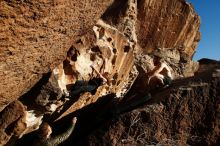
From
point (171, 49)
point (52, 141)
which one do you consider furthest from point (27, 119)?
point (171, 49)

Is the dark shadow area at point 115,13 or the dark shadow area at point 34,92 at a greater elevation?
the dark shadow area at point 115,13

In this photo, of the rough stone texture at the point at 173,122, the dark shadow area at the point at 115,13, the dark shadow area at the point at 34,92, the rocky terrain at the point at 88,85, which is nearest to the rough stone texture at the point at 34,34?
the rocky terrain at the point at 88,85

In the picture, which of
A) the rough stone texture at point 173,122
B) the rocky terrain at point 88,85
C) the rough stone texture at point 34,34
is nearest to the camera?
the rough stone texture at point 34,34

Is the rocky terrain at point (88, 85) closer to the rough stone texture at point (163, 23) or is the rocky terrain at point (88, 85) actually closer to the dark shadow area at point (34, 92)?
the dark shadow area at point (34, 92)

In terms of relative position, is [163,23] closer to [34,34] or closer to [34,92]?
[34,92]

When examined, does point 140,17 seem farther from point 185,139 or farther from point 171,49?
point 185,139

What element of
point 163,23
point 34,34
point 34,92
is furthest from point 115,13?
point 34,34
